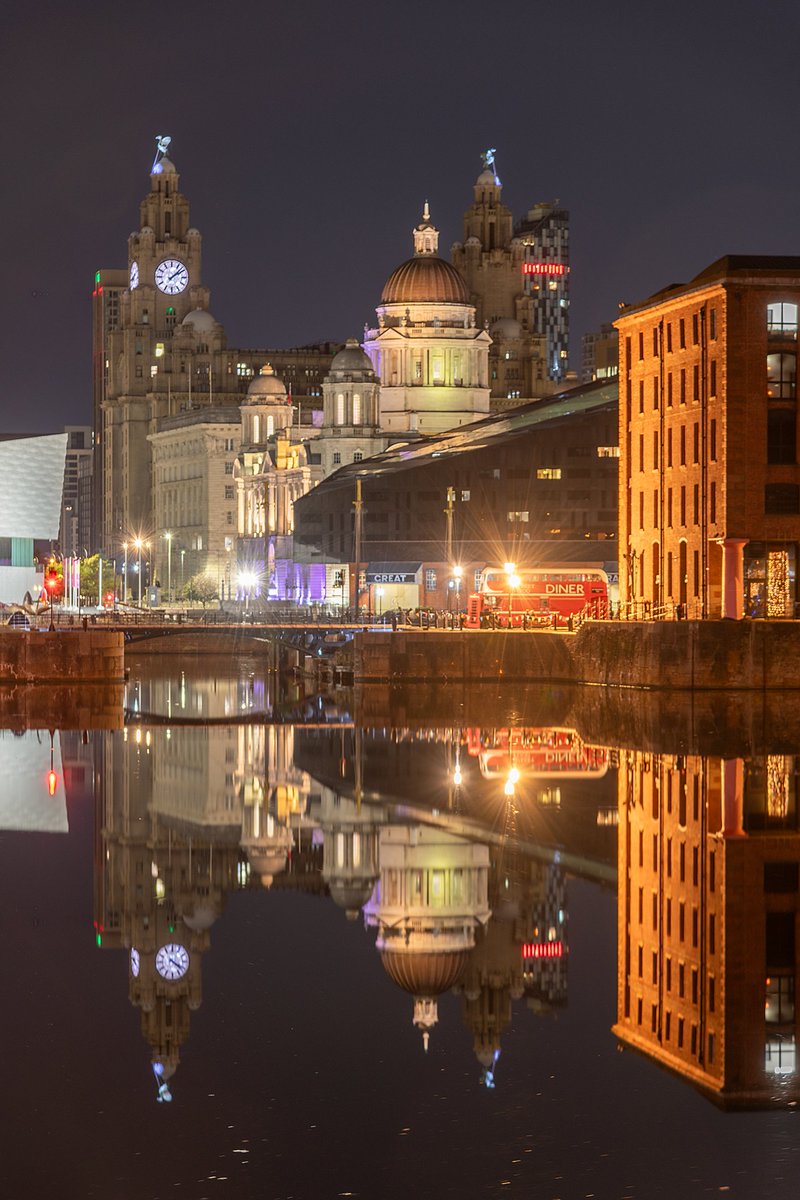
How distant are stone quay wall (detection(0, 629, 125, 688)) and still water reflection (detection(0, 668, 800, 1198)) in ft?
136

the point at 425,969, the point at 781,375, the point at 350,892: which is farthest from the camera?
the point at 781,375

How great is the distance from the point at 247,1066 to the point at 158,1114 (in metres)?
1.99

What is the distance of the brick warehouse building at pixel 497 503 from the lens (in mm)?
137750

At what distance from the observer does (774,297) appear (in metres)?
78.8

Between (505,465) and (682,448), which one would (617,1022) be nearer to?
(682,448)

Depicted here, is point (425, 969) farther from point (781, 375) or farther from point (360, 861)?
point (781, 375)

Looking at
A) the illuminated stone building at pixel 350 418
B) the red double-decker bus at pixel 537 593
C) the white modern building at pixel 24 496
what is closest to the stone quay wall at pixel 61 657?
the red double-decker bus at pixel 537 593

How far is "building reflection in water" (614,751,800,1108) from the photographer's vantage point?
23.4m

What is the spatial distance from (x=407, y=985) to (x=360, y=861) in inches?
424

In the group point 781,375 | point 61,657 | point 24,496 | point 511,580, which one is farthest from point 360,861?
point 24,496

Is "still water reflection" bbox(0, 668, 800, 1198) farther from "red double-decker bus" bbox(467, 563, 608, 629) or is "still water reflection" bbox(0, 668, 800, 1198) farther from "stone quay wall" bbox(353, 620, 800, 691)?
"red double-decker bus" bbox(467, 563, 608, 629)

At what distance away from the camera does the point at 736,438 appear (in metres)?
79.2

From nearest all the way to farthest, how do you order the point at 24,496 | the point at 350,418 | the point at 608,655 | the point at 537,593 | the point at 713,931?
the point at 713,931 → the point at 608,655 → the point at 537,593 → the point at 24,496 → the point at 350,418

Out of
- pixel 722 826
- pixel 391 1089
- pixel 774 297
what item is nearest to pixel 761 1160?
pixel 391 1089
